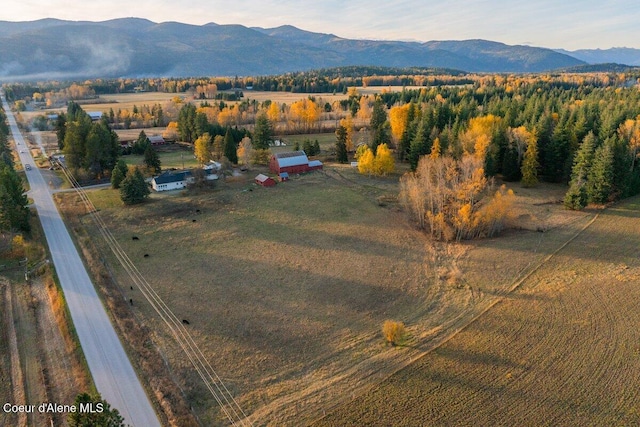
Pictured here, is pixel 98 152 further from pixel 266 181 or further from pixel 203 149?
pixel 266 181

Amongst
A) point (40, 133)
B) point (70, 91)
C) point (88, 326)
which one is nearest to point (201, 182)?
point (88, 326)

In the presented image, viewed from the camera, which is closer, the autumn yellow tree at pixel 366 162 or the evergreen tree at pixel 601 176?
the evergreen tree at pixel 601 176

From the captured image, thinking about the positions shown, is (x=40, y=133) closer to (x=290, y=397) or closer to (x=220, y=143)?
(x=220, y=143)

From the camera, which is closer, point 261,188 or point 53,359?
point 53,359

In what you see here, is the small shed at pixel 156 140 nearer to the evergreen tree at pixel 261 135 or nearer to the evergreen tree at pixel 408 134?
the evergreen tree at pixel 261 135

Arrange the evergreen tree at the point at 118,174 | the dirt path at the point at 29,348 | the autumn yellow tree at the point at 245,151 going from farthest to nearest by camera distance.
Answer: the autumn yellow tree at the point at 245,151 < the evergreen tree at the point at 118,174 < the dirt path at the point at 29,348

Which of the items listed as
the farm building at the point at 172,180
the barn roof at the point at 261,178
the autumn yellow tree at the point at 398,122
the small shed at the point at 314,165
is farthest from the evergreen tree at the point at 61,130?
the autumn yellow tree at the point at 398,122

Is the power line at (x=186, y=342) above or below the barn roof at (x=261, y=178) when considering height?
below
